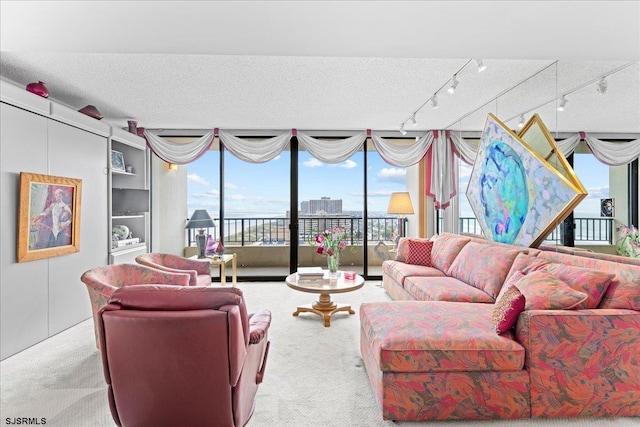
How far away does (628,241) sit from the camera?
Result: 258cm

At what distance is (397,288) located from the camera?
403 centimetres

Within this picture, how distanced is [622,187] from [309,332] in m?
2.90

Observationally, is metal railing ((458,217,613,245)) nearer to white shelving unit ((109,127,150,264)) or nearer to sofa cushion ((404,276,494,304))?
sofa cushion ((404,276,494,304))

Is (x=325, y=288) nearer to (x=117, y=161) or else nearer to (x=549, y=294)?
(x=549, y=294)

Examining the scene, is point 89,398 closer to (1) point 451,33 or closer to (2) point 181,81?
(2) point 181,81

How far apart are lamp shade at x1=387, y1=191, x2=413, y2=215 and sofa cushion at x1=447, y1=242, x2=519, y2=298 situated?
4.89 ft

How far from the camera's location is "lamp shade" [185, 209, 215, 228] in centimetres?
505

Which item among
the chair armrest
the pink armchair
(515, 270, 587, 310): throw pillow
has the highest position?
(515, 270, 587, 310): throw pillow

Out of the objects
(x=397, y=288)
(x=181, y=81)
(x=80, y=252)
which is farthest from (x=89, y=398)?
(x=397, y=288)

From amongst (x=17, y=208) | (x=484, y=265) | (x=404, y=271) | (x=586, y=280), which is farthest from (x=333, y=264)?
(x=17, y=208)

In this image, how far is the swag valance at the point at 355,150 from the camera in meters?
5.16

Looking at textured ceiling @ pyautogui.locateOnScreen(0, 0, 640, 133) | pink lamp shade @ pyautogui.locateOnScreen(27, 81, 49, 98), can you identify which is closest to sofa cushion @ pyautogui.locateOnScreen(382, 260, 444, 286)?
textured ceiling @ pyautogui.locateOnScreen(0, 0, 640, 133)

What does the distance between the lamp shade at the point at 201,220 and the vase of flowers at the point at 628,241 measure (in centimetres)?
472

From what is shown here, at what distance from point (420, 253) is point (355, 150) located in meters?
1.89
